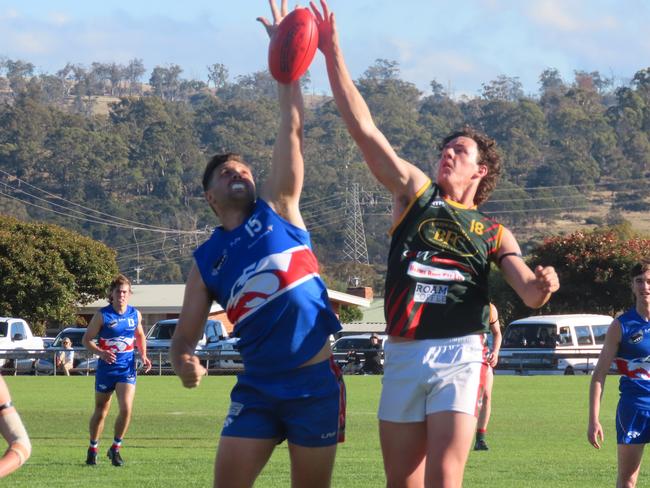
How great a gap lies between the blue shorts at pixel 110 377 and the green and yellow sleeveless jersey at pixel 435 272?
808 centimetres

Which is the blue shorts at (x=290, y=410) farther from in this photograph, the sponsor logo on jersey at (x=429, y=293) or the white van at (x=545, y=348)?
the white van at (x=545, y=348)

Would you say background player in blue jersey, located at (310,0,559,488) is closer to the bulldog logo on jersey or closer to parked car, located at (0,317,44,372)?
the bulldog logo on jersey

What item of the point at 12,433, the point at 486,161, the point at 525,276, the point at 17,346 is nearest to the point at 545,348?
the point at 17,346

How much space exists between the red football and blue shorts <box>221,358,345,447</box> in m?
1.48

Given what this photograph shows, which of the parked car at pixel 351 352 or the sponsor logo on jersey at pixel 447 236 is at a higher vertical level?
the sponsor logo on jersey at pixel 447 236

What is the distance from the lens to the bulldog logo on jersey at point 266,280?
19.4 ft

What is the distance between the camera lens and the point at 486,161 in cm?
657

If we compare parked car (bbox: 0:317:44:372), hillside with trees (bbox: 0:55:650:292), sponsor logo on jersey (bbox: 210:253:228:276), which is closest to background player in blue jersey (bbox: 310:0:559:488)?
sponsor logo on jersey (bbox: 210:253:228:276)

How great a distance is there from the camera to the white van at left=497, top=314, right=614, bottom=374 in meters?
35.6

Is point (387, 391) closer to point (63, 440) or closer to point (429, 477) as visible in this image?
point (429, 477)

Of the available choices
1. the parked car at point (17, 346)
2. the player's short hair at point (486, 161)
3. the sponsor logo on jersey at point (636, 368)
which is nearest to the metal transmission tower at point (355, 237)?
the parked car at point (17, 346)

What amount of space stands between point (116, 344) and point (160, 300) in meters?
50.7

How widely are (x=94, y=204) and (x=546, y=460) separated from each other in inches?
4694

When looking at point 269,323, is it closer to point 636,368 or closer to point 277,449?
point 636,368
